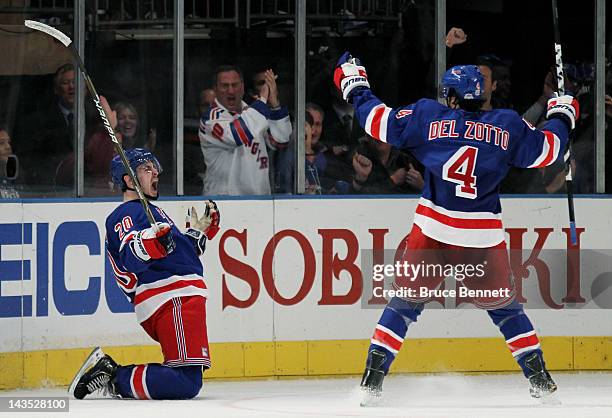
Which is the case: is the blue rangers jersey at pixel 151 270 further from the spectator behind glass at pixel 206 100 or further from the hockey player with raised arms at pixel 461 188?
the spectator behind glass at pixel 206 100

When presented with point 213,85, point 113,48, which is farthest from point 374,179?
point 113,48

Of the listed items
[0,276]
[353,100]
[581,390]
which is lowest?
[581,390]

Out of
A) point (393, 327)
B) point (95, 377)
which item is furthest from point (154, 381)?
point (393, 327)

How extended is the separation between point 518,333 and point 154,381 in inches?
55.4

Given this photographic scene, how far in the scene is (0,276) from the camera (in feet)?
Result: 22.7

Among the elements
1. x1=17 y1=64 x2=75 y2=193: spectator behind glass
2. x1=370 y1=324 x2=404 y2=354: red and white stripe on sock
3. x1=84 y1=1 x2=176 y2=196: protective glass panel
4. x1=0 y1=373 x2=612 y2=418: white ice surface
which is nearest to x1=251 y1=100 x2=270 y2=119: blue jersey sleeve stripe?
x1=84 y1=1 x2=176 y2=196: protective glass panel

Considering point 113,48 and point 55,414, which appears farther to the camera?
point 113,48

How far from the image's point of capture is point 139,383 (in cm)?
615

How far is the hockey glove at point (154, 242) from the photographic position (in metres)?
5.97

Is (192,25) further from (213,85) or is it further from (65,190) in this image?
(65,190)

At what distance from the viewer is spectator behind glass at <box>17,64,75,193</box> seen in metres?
7.30

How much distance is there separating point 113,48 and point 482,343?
225 cm

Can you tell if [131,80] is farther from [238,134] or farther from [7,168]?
[7,168]

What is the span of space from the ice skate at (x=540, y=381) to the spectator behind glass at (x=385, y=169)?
193 cm
